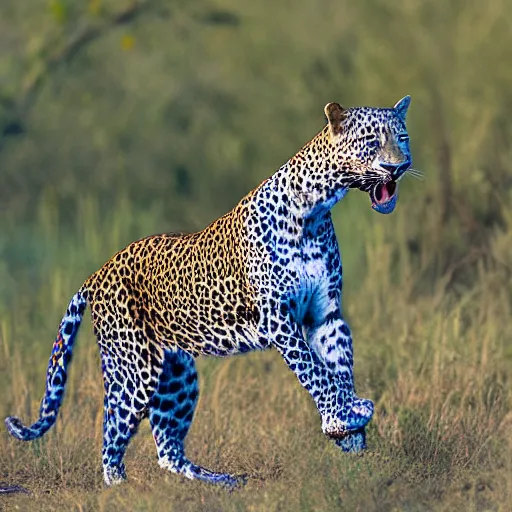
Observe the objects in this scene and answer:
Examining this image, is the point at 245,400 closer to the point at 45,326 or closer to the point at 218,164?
the point at 45,326

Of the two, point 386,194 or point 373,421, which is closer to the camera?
point 386,194

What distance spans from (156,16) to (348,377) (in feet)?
31.7

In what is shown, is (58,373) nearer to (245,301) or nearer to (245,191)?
(245,301)

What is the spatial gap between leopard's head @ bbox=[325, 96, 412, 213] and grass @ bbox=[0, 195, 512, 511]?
1280 mm

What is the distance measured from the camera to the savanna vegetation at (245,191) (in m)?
7.52

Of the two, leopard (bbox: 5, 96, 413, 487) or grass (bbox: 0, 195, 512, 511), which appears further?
grass (bbox: 0, 195, 512, 511)

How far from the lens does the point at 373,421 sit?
806 cm

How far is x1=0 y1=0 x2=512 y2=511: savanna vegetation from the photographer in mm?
7520

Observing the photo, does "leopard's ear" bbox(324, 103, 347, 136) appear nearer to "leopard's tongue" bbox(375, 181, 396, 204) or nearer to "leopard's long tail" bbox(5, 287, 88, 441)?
"leopard's tongue" bbox(375, 181, 396, 204)

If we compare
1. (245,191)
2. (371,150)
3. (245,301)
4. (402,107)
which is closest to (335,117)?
(371,150)

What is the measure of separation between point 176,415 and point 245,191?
→ 9751mm

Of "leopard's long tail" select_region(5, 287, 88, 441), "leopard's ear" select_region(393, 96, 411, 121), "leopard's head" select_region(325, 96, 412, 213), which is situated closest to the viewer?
"leopard's head" select_region(325, 96, 412, 213)

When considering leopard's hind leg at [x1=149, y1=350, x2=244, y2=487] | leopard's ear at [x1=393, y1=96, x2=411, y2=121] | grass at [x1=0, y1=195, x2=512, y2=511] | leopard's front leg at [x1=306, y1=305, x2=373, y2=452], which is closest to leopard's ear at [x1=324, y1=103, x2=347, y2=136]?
leopard's ear at [x1=393, y1=96, x2=411, y2=121]

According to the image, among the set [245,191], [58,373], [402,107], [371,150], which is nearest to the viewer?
[371,150]
